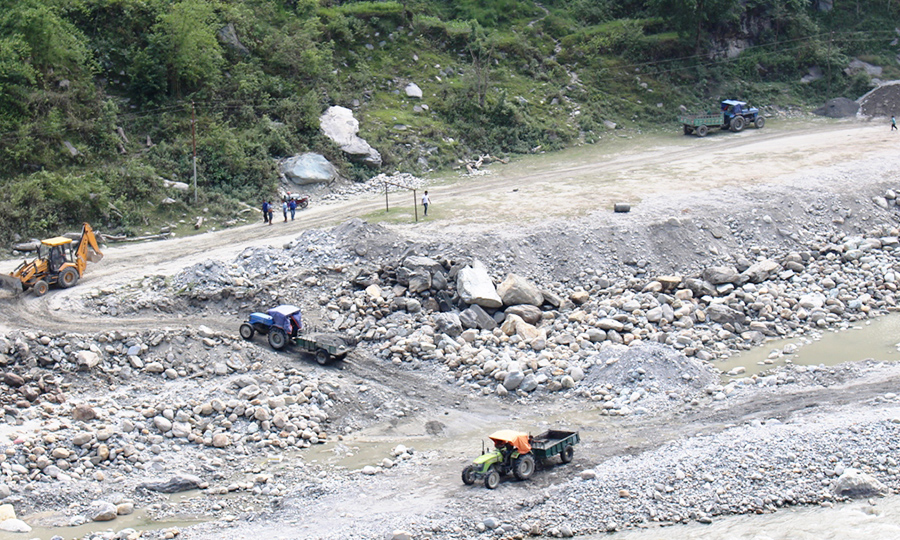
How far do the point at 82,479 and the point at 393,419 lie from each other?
23.6 ft

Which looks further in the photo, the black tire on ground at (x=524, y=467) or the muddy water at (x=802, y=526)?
the black tire on ground at (x=524, y=467)

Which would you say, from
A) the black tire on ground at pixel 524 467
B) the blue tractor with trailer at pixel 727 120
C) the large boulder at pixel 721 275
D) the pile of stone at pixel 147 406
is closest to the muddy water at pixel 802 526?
the black tire on ground at pixel 524 467

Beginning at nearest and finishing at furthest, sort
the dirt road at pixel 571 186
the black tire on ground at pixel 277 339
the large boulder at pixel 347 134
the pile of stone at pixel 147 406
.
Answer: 1. the pile of stone at pixel 147 406
2. the black tire on ground at pixel 277 339
3. the dirt road at pixel 571 186
4. the large boulder at pixel 347 134

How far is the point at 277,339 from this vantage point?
957 inches

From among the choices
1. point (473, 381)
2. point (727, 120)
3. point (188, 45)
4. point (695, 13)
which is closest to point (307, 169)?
point (188, 45)

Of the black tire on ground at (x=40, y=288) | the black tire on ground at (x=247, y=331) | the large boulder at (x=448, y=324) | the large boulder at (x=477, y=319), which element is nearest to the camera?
the black tire on ground at (x=247, y=331)

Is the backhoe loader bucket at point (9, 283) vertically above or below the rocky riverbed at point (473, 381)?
above

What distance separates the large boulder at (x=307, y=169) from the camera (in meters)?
37.2

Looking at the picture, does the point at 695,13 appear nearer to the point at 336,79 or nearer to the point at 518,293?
the point at 336,79

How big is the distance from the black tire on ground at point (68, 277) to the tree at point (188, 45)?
14566 mm

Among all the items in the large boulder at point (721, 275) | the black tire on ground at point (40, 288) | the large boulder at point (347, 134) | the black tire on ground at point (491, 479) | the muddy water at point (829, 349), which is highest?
the large boulder at point (347, 134)

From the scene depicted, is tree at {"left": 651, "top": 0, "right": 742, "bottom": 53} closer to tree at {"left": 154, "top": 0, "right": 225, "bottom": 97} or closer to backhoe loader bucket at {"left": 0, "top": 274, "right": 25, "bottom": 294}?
tree at {"left": 154, "top": 0, "right": 225, "bottom": 97}

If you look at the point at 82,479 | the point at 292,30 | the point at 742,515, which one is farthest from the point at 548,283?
the point at 292,30

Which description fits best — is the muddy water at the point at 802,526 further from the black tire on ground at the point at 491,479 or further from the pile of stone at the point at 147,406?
the pile of stone at the point at 147,406
